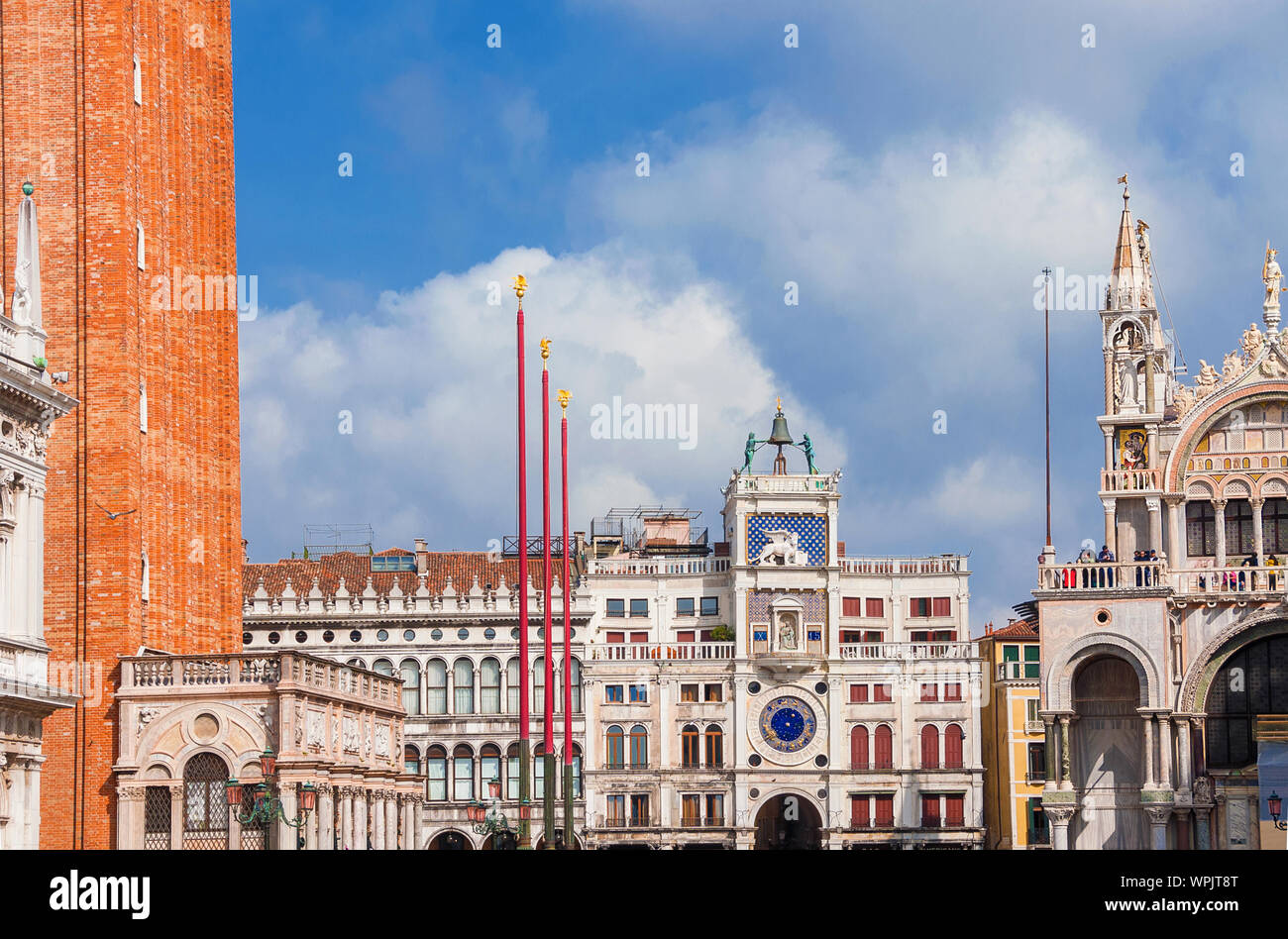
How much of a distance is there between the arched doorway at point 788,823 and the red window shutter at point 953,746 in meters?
6.48

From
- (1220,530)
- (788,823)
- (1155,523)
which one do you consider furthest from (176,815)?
(788,823)

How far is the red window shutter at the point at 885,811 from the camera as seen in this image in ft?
289

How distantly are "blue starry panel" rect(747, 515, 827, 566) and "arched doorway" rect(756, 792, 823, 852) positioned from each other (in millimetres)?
10916

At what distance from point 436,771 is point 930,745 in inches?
872

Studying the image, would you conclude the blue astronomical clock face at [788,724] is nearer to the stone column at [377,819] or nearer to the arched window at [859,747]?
the arched window at [859,747]

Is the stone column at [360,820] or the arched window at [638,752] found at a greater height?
the arched window at [638,752]

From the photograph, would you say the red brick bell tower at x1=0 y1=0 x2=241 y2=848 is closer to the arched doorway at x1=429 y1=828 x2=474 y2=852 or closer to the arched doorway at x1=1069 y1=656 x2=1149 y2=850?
the arched doorway at x1=1069 y1=656 x2=1149 y2=850

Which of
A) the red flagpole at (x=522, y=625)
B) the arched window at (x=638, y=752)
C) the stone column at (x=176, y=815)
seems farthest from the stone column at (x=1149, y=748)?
the stone column at (x=176, y=815)

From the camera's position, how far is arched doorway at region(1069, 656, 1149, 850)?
2474 inches

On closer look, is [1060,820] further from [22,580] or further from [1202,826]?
[22,580]

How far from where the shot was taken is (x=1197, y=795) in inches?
2425

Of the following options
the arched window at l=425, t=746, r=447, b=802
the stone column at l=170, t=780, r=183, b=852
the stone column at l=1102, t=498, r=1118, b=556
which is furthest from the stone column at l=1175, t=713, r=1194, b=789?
the arched window at l=425, t=746, r=447, b=802

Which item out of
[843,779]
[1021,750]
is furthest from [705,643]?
[1021,750]
